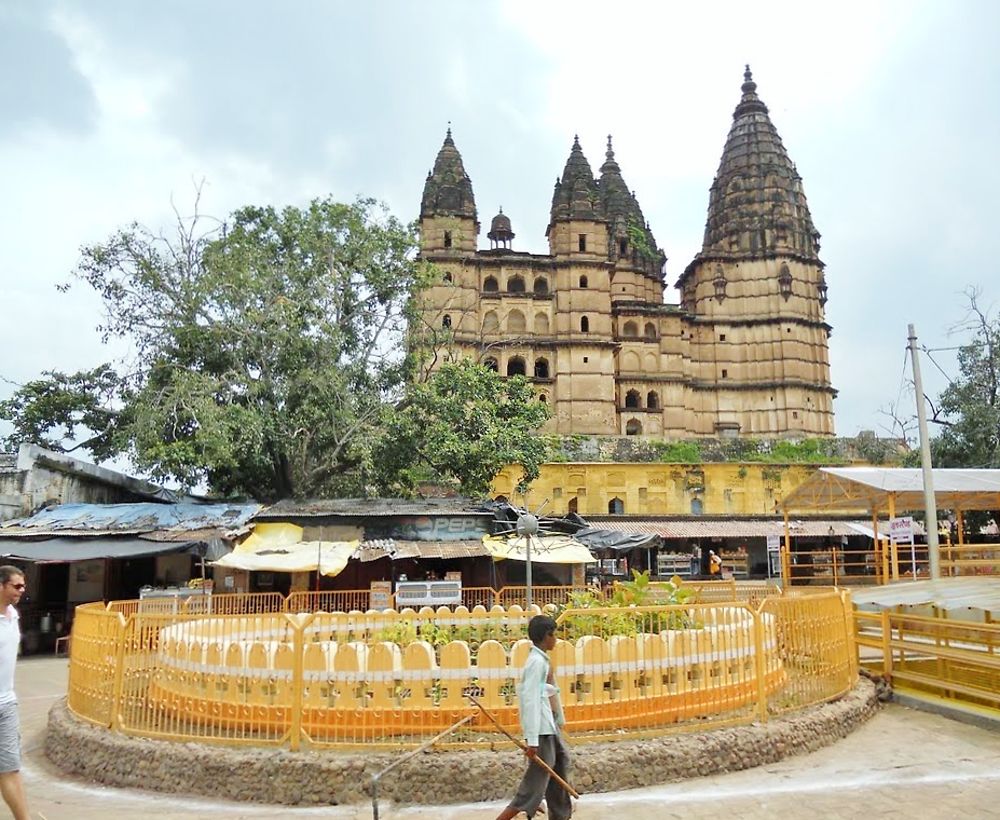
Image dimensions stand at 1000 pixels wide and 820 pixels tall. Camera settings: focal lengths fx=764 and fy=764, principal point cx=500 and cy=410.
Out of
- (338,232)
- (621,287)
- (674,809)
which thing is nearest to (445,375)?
(338,232)

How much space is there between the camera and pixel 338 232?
2375 cm

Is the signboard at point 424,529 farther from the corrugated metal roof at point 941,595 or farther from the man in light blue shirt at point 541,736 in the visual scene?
the man in light blue shirt at point 541,736

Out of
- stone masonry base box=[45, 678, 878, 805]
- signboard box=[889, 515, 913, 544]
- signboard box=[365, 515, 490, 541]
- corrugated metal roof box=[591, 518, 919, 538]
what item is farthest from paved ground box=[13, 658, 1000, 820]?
corrugated metal roof box=[591, 518, 919, 538]

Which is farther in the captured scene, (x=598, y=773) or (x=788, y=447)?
(x=788, y=447)

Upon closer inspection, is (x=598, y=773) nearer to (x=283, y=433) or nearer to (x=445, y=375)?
(x=283, y=433)

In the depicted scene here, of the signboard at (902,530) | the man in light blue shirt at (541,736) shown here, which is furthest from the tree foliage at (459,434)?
the man in light blue shirt at (541,736)

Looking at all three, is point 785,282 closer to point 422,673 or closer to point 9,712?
point 422,673

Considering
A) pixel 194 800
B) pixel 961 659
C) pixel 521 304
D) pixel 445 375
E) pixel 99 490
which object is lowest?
pixel 194 800

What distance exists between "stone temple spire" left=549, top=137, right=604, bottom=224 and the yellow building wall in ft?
73.6

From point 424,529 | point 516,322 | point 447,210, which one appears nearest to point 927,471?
point 424,529

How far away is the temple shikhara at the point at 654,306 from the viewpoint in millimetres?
50375

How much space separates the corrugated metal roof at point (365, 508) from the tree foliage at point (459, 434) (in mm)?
3178

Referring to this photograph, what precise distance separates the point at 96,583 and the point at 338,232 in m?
Result: 12.0

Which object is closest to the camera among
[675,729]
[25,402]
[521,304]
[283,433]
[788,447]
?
[675,729]
